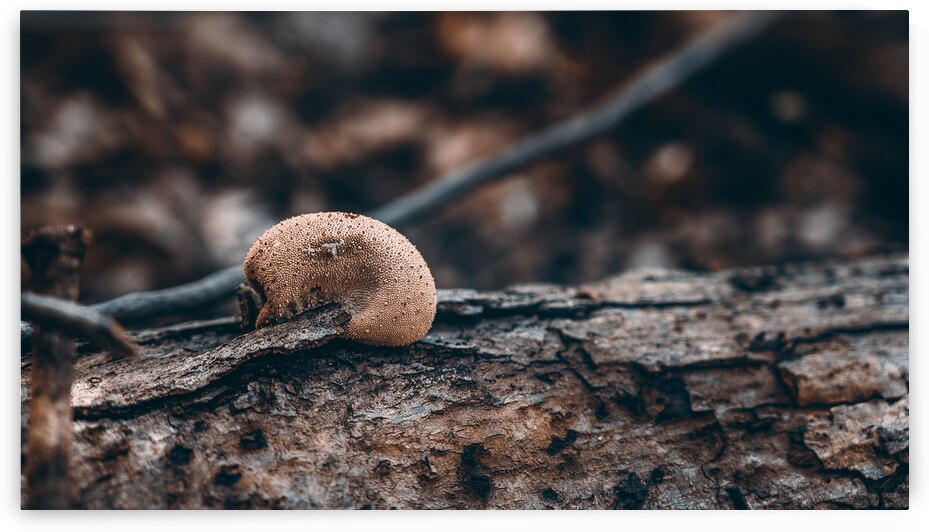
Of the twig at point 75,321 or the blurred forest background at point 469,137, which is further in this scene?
the blurred forest background at point 469,137

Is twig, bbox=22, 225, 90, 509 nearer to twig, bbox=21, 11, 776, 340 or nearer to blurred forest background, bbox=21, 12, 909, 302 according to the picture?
blurred forest background, bbox=21, 12, 909, 302

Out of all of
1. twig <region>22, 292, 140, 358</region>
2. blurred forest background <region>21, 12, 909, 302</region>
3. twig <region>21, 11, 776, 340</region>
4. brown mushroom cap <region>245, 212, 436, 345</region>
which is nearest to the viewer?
twig <region>22, 292, 140, 358</region>

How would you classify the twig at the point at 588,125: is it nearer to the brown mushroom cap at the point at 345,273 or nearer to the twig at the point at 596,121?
the twig at the point at 596,121

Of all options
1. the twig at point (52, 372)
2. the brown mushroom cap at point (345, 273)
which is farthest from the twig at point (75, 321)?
the brown mushroom cap at point (345, 273)

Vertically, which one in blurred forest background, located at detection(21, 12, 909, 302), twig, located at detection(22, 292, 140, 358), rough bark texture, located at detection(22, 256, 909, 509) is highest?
blurred forest background, located at detection(21, 12, 909, 302)

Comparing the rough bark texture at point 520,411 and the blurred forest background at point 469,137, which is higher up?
the blurred forest background at point 469,137

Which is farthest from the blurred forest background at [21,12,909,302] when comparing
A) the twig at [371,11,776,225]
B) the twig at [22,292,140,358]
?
the twig at [22,292,140,358]
